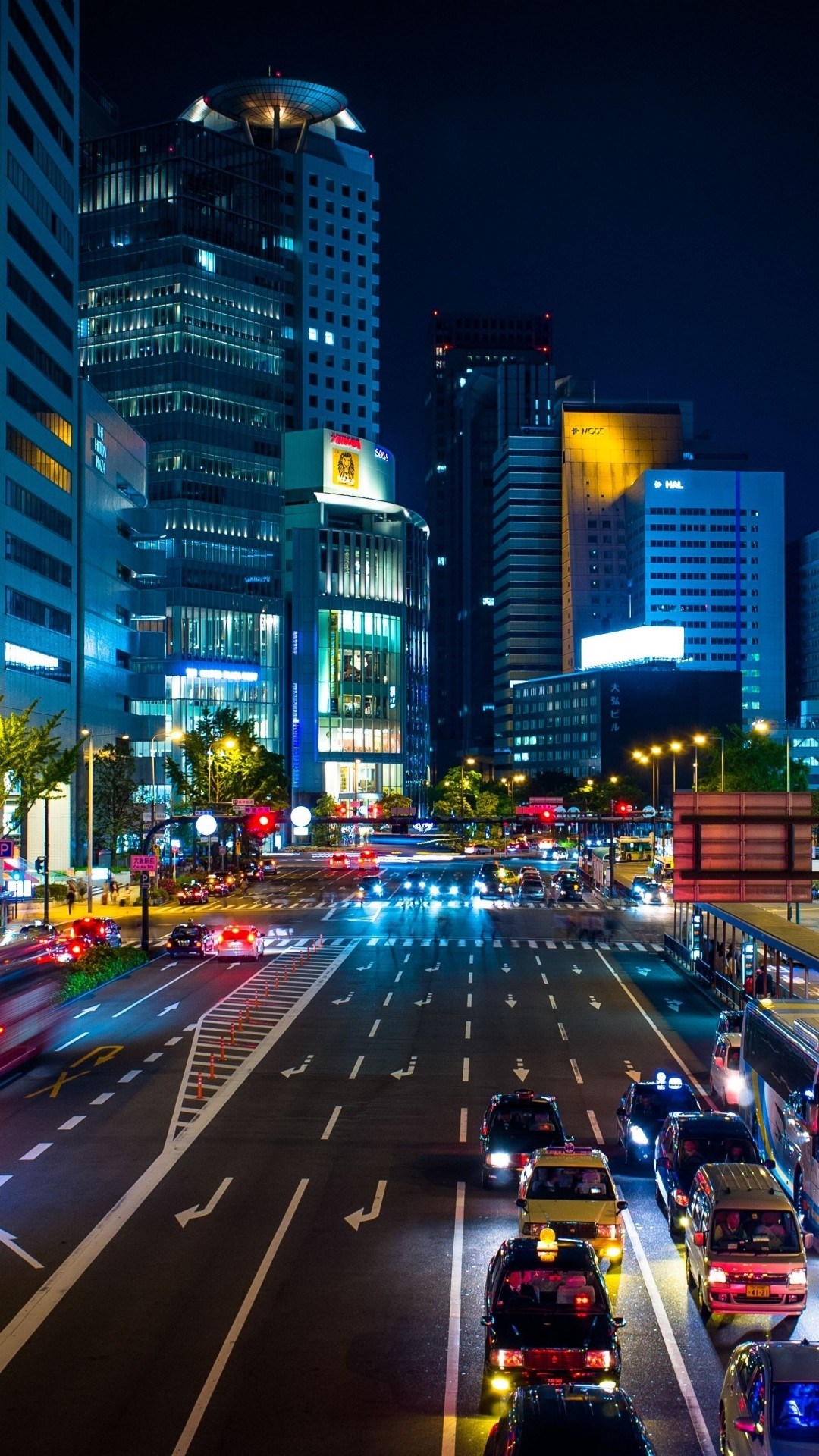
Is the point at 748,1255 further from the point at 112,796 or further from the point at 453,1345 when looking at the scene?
the point at 112,796

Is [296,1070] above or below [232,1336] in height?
below

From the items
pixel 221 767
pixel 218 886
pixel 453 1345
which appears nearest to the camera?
pixel 453 1345

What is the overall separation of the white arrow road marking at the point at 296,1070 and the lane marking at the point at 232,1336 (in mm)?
11281

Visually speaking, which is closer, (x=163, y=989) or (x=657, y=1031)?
(x=657, y=1031)

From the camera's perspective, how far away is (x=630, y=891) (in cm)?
10700

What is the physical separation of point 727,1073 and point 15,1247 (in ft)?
58.3

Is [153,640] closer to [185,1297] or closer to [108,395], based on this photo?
[108,395]

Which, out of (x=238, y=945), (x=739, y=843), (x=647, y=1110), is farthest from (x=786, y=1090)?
(x=238, y=945)

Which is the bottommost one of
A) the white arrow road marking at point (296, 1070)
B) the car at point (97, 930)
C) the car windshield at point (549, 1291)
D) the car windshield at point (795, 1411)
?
the white arrow road marking at point (296, 1070)

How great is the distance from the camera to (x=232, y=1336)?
→ 1823cm

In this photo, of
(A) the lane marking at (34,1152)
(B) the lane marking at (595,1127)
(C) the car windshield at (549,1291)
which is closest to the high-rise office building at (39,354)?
(A) the lane marking at (34,1152)

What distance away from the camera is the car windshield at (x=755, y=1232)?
19.2 m

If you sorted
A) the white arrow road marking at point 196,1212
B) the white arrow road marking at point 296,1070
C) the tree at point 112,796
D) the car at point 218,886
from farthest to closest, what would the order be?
the tree at point 112,796
the car at point 218,886
the white arrow road marking at point 296,1070
the white arrow road marking at point 196,1212

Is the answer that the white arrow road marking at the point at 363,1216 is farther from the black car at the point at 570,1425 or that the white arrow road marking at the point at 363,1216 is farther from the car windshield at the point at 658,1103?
the black car at the point at 570,1425
